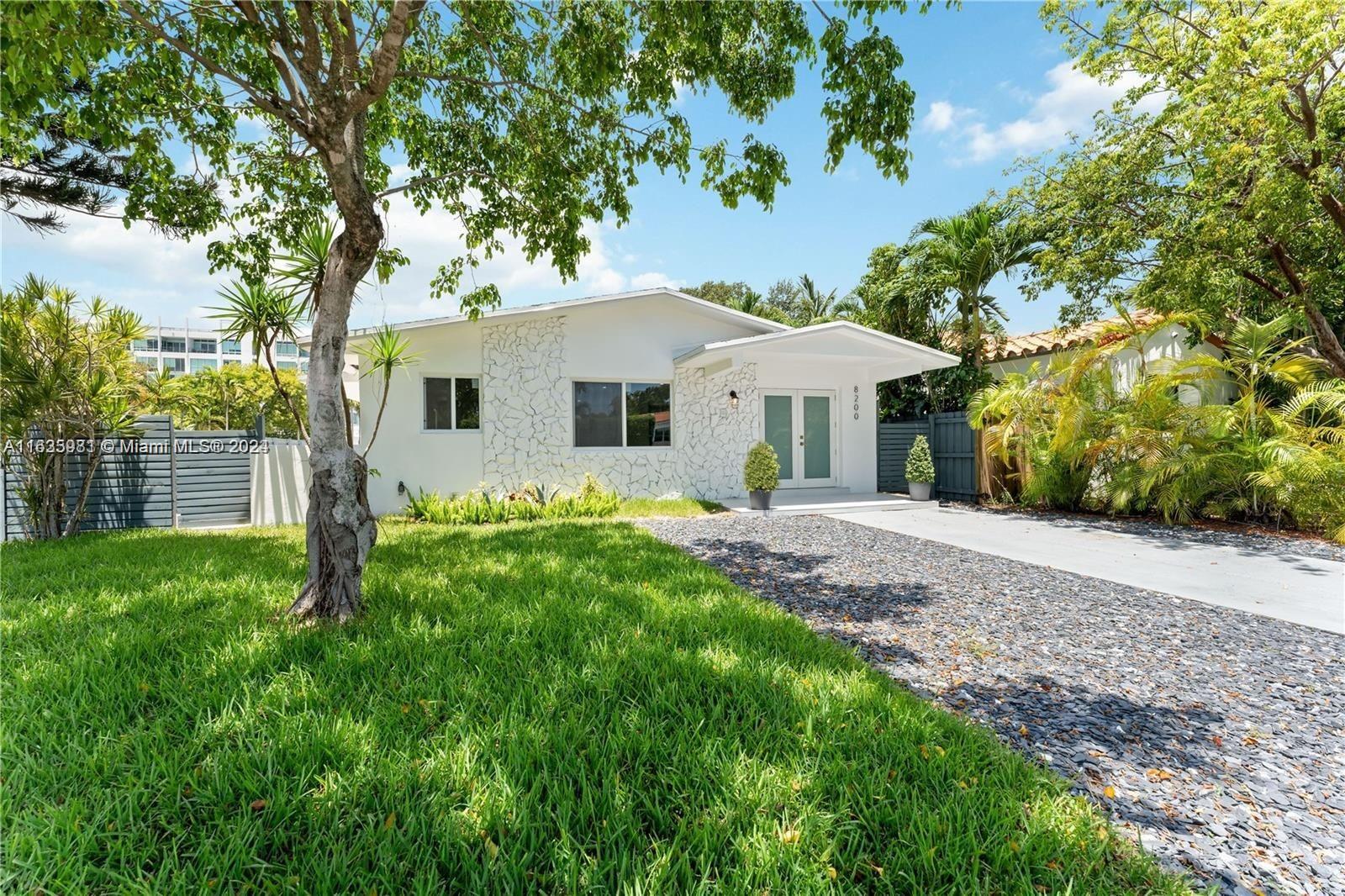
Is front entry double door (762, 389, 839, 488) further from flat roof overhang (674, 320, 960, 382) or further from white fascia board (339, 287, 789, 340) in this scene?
white fascia board (339, 287, 789, 340)

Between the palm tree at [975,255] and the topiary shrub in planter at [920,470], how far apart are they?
338 centimetres

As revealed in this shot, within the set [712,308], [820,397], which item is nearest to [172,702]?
[712,308]

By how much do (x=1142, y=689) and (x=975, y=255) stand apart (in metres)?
12.5

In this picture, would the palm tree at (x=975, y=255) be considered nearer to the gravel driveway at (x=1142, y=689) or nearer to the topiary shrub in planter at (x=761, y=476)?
the topiary shrub in planter at (x=761, y=476)

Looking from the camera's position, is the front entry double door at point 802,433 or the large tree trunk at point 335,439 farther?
the front entry double door at point 802,433

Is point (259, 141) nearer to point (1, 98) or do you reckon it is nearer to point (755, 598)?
point (1, 98)

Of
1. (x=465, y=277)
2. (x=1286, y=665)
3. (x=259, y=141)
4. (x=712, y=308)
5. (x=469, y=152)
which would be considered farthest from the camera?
(x=712, y=308)

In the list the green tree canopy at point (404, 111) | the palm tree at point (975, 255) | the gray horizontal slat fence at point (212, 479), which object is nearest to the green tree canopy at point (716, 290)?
the palm tree at point (975, 255)

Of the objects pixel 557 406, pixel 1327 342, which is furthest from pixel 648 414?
pixel 1327 342

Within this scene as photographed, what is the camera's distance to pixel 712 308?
1162 cm

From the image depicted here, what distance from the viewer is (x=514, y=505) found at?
984cm

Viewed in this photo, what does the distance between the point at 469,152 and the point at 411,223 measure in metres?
1.18

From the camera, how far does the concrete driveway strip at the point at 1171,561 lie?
5.09 meters

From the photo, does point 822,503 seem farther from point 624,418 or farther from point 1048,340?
point 1048,340
